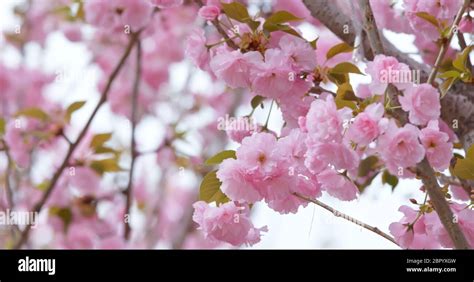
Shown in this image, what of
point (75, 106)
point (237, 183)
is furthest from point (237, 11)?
point (75, 106)

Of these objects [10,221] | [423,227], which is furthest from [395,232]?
[10,221]

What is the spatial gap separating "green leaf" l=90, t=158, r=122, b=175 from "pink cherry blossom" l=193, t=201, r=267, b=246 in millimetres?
940

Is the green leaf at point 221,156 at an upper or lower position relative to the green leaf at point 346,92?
lower

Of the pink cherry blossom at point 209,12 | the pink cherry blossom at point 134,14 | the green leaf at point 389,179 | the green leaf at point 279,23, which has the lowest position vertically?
the green leaf at point 389,179

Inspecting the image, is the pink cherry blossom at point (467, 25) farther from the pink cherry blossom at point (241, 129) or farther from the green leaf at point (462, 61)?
the pink cherry blossom at point (241, 129)

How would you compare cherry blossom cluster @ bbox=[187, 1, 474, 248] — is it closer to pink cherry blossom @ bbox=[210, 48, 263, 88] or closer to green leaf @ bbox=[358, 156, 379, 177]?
pink cherry blossom @ bbox=[210, 48, 263, 88]

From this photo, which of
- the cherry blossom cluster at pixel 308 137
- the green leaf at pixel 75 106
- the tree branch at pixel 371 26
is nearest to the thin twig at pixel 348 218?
the cherry blossom cluster at pixel 308 137

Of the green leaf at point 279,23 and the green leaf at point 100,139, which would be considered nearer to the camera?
the green leaf at point 279,23

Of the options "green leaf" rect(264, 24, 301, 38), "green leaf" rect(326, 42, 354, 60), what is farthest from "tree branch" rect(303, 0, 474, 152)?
"green leaf" rect(264, 24, 301, 38)

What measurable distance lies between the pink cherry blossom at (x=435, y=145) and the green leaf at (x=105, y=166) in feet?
3.73

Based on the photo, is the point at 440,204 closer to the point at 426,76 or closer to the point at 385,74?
the point at 385,74

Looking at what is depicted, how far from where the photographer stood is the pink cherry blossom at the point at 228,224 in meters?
1.04

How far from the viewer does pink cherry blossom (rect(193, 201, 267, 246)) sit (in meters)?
1.04

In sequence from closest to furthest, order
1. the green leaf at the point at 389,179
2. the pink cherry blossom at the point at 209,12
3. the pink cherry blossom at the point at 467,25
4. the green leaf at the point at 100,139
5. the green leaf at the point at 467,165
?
the green leaf at the point at 467,165, the pink cherry blossom at the point at 209,12, the pink cherry blossom at the point at 467,25, the green leaf at the point at 389,179, the green leaf at the point at 100,139
